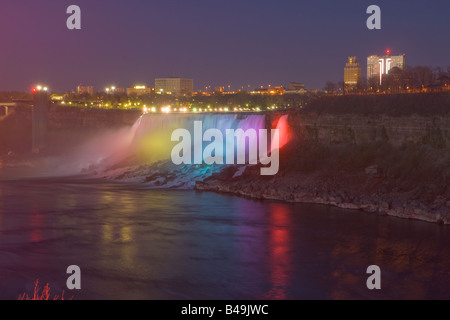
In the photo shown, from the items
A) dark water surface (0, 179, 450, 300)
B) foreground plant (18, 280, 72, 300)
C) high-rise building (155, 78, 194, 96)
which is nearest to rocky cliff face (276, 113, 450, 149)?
dark water surface (0, 179, 450, 300)

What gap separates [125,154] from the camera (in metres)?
42.4

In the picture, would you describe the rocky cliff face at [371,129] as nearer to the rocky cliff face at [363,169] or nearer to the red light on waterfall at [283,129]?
the rocky cliff face at [363,169]

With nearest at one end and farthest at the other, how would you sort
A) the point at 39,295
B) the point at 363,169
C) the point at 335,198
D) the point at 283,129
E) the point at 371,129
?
the point at 39,295 → the point at 335,198 → the point at 363,169 → the point at 371,129 → the point at 283,129

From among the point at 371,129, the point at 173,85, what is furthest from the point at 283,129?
the point at 173,85

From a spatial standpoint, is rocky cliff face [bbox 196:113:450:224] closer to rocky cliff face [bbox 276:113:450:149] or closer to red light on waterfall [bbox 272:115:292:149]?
rocky cliff face [bbox 276:113:450:149]

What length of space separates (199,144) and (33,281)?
25173 mm

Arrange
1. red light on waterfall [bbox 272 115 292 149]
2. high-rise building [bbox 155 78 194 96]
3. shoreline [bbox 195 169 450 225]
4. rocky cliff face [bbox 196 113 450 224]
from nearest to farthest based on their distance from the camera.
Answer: shoreline [bbox 195 169 450 225] → rocky cliff face [bbox 196 113 450 224] → red light on waterfall [bbox 272 115 292 149] → high-rise building [bbox 155 78 194 96]

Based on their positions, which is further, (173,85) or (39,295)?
(173,85)

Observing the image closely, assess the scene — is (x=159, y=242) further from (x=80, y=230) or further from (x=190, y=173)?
(x=190, y=173)

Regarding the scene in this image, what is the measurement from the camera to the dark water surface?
14.4 m

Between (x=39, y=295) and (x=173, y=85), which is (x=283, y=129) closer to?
(x=39, y=295)

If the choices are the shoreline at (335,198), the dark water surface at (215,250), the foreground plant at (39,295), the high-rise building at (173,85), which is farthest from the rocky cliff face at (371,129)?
the high-rise building at (173,85)

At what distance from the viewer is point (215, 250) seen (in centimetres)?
1827
